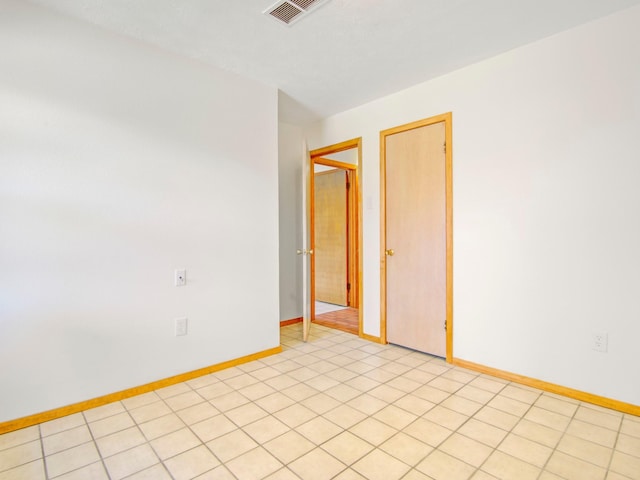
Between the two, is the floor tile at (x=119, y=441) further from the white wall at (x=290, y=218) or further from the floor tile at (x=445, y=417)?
the white wall at (x=290, y=218)

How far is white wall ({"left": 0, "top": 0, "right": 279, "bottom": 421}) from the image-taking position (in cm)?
199

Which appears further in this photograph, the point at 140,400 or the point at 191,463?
the point at 140,400

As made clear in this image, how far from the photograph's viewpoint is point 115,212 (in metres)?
2.30

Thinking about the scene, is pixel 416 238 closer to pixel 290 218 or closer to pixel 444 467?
pixel 290 218

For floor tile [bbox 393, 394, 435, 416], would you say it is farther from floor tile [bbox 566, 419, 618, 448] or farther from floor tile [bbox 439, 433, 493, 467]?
floor tile [bbox 566, 419, 618, 448]

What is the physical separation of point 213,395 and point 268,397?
384mm

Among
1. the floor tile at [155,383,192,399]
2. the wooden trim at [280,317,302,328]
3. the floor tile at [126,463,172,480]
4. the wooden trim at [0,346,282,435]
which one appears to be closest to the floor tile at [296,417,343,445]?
the floor tile at [126,463,172,480]

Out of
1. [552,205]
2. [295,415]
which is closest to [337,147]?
[552,205]

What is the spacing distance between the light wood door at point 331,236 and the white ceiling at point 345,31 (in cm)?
241

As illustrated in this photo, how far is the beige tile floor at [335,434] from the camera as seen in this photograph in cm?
163

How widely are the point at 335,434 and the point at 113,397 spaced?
148 cm

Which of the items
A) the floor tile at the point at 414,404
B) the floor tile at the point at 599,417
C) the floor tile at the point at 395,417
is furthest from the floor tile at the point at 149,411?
the floor tile at the point at 599,417

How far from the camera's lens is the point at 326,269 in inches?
215

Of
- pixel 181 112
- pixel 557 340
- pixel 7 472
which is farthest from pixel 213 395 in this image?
pixel 557 340
